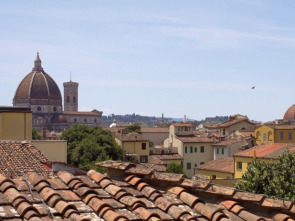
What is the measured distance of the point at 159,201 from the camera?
641 centimetres

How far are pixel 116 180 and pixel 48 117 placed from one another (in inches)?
6386

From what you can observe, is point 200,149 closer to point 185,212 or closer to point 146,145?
point 146,145

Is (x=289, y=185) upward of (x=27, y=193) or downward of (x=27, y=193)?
downward

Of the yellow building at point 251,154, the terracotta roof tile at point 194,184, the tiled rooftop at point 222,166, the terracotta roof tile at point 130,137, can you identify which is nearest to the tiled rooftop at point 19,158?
the terracotta roof tile at point 194,184

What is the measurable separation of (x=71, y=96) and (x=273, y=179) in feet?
589

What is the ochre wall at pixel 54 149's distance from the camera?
20.5 meters

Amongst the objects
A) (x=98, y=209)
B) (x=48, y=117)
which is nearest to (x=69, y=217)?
(x=98, y=209)

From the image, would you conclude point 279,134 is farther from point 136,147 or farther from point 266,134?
point 136,147

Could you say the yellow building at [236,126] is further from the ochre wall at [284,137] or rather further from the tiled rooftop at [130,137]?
the ochre wall at [284,137]

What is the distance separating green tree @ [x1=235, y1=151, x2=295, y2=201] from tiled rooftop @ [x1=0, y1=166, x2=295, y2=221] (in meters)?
13.9

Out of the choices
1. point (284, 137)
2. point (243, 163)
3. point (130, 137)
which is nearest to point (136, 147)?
point (130, 137)

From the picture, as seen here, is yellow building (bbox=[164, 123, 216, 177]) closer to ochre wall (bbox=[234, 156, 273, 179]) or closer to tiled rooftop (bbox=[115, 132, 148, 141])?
tiled rooftop (bbox=[115, 132, 148, 141])

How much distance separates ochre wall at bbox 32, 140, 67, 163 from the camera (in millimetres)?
20516

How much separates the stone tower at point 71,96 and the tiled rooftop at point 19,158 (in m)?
183
